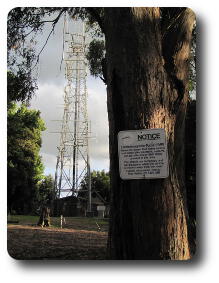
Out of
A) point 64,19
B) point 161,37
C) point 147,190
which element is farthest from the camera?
point 64,19

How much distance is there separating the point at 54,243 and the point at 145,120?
3.96 ft

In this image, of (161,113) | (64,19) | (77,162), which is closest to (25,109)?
(77,162)

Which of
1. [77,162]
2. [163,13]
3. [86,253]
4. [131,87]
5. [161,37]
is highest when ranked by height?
[163,13]

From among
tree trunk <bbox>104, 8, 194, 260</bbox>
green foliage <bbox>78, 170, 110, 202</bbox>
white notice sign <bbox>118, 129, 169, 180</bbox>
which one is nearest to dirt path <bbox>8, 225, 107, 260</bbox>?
tree trunk <bbox>104, 8, 194, 260</bbox>

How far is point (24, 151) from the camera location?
3.21 m

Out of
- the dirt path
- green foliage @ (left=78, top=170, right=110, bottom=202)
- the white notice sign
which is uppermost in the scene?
the white notice sign

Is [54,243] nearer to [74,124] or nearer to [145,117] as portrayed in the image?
[74,124]

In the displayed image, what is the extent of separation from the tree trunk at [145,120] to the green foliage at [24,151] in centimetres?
61

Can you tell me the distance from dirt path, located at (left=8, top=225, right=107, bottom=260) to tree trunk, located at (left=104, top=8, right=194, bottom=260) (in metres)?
0.13

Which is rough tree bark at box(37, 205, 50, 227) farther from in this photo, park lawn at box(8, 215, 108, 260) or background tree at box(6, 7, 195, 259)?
background tree at box(6, 7, 195, 259)

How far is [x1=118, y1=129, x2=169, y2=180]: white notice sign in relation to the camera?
117 inches

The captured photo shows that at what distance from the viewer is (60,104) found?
3.22 meters
